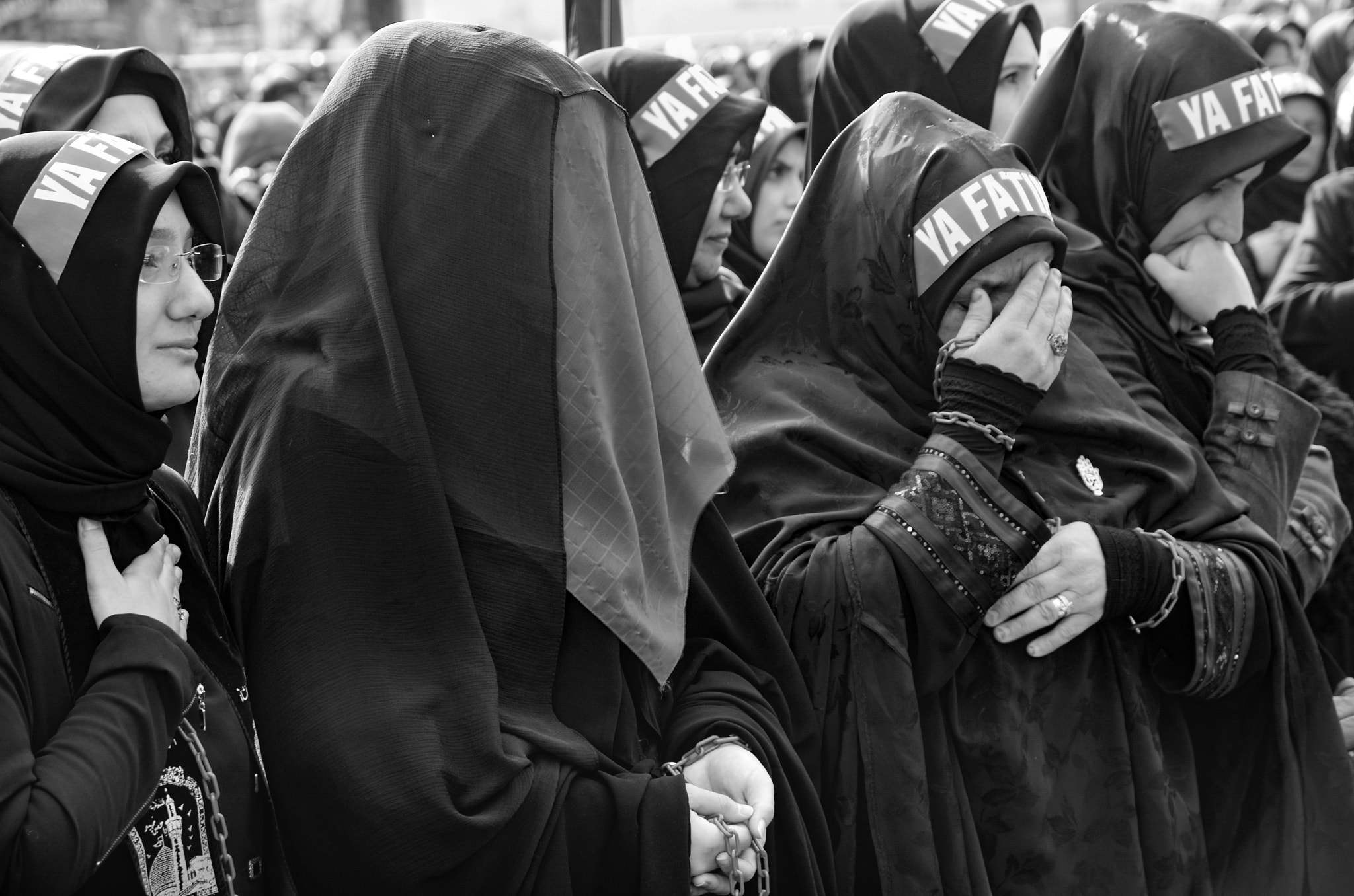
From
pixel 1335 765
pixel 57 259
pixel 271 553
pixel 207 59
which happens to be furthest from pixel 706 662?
pixel 207 59

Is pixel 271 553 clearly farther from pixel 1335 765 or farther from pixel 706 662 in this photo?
pixel 1335 765

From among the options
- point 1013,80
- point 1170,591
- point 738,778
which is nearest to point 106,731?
point 738,778

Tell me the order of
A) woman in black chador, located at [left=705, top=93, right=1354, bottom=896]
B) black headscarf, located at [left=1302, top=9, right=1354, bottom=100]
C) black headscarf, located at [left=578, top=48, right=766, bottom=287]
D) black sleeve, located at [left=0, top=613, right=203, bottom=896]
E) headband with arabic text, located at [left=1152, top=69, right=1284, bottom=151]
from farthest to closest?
1. black headscarf, located at [left=1302, top=9, right=1354, bottom=100]
2. black headscarf, located at [left=578, top=48, right=766, bottom=287]
3. headband with arabic text, located at [left=1152, top=69, right=1284, bottom=151]
4. woman in black chador, located at [left=705, top=93, right=1354, bottom=896]
5. black sleeve, located at [left=0, top=613, right=203, bottom=896]

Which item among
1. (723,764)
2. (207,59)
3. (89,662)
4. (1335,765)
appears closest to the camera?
(89,662)

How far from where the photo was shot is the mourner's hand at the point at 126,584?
1708 millimetres

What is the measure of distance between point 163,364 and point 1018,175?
1322mm

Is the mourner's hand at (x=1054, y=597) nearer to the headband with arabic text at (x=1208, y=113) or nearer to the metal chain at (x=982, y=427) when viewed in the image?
the metal chain at (x=982, y=427)

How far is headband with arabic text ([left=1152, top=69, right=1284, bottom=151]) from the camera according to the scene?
9.14ft

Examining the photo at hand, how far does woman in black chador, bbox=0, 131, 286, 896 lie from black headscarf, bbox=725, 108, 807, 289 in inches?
108

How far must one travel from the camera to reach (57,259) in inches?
68.4

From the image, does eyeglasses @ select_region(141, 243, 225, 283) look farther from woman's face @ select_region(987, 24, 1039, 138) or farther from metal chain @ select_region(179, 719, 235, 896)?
woman's face @ select_region(987, 24, 1039, 138)

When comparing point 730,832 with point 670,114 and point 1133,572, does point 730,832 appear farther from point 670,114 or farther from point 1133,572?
point 670,114

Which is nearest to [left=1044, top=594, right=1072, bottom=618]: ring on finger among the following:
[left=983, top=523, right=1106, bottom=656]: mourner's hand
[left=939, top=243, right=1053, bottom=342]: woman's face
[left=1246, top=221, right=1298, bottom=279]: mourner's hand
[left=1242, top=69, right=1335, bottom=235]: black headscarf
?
[left=983, top=523, right=1106, bottom=656]: mourner's hand

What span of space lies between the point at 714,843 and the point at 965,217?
1.03 metres
